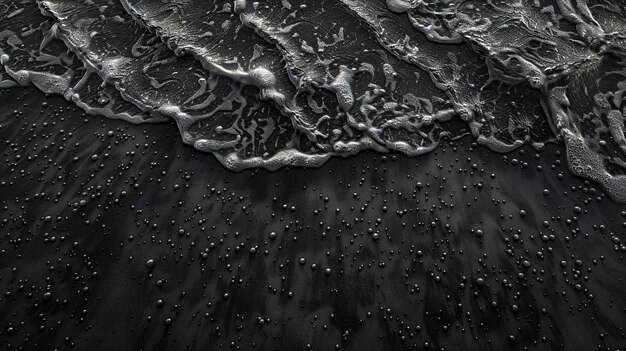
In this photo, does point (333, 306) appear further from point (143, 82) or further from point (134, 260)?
point (143, 82)

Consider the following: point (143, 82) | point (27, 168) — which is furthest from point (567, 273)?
point (27, 168)

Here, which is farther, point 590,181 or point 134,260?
point 590,181

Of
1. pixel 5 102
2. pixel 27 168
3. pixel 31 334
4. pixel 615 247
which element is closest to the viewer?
pixel 31 334

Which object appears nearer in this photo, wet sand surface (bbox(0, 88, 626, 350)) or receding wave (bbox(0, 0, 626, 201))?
wet sand surface (bbox(0, 88, 626, 350))

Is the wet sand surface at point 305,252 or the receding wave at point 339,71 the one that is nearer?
the wet sand surface at point 305,252
